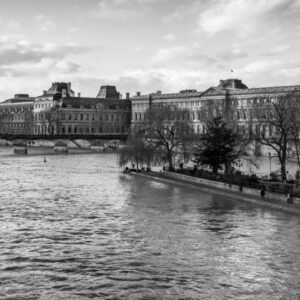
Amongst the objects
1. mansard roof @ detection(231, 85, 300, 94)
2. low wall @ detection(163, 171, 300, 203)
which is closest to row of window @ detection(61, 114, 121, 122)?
mansard roof @ detection(231, 85, 300, 94)

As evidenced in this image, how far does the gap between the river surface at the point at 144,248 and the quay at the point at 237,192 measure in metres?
0.83

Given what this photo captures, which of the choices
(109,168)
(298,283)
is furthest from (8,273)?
(109,168)

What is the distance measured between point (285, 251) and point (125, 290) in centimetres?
1039

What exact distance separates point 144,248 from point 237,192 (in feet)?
71.0

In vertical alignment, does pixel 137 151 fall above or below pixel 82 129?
below

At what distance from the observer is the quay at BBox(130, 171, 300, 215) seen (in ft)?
149

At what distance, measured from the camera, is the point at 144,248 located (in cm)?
3328

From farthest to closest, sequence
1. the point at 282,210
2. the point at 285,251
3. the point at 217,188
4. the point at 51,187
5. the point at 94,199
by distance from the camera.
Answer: the point at 51,187 → the point at 217,188 → the point at 94,199 → the point at 282,210 → the point at 285,251

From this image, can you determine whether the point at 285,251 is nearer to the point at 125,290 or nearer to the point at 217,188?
the point at 125,290

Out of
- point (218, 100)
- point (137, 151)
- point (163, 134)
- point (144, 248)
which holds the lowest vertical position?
point (144, 248)

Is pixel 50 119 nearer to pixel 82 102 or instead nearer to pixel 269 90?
pixel 82 102

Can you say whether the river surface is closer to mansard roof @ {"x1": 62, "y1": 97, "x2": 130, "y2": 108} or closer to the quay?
the quay

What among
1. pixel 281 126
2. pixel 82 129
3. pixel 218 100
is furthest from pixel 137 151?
pixel 82 129

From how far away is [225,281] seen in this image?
90.7 feet
